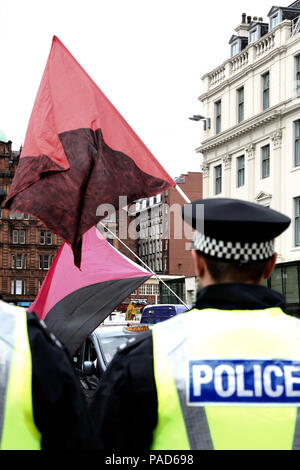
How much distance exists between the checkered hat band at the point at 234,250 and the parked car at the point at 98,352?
5920 mm

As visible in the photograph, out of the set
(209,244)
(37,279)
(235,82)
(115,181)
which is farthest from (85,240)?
(37,279)

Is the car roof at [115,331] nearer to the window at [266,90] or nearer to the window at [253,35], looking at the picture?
the window at [266,90]

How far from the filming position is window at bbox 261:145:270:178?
1299 inches

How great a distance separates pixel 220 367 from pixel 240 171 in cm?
3387

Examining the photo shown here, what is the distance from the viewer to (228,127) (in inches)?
1457

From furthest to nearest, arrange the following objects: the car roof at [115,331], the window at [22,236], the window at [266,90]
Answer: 1. the window at [22,236]
2. the window at [266,90]
3. the car roof at [115,331]

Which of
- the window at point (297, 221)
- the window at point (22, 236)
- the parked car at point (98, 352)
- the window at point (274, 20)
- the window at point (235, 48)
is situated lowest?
the parked car at point (98, 352)

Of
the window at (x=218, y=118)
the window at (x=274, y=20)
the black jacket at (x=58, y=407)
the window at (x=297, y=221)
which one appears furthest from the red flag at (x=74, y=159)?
the window at (x=218, y=118)

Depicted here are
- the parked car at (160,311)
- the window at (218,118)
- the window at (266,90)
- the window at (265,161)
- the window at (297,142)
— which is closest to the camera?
the parked car at (160,311)

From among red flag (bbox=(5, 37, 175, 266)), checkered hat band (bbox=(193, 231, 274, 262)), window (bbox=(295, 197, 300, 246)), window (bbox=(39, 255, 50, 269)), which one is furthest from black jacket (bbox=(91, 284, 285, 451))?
window (bbox=(39, 255, 50, 269))

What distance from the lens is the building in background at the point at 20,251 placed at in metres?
89.5

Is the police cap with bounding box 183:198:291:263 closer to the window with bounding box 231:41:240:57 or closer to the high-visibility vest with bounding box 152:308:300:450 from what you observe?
the high-visibility vest with bounding box 152:308:300:450

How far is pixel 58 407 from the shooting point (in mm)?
2207

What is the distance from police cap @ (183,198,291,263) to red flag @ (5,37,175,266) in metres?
4.09
